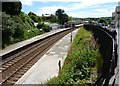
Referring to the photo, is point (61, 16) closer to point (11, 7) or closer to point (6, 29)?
point (11, 7)

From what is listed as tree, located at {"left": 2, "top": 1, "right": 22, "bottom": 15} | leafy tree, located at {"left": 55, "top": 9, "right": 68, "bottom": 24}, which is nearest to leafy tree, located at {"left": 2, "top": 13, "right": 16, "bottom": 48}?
tree, located at {"left": 2, "top": 1, "right": 22, "bottom": 15}

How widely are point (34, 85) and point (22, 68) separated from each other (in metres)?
4.66

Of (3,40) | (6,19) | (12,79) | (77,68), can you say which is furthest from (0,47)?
(77,68)

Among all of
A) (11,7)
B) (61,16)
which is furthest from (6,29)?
(61,16)

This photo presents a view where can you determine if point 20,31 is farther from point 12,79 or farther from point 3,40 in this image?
point 12,79

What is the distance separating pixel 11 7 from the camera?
4219 centimetres

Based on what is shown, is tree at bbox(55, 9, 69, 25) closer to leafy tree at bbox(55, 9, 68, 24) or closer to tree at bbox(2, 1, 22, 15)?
leafy tree at bbox(55, 9, 68, 24)

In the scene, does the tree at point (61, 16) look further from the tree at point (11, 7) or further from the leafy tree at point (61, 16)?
the tree at point (11, 7)

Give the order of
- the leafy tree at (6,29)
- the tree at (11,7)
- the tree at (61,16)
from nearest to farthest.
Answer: the leafy tree at (6,29), the tree at (11,7), the tree at (61,16)

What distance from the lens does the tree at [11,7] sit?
4116 cm

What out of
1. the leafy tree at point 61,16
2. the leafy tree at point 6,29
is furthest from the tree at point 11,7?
the leafy tree at point 61,16

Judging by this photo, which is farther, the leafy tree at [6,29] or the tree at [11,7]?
the tree at [11,7]

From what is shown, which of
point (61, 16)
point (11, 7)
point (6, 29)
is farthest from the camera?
point (61, 16)

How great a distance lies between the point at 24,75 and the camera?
16219 mm
